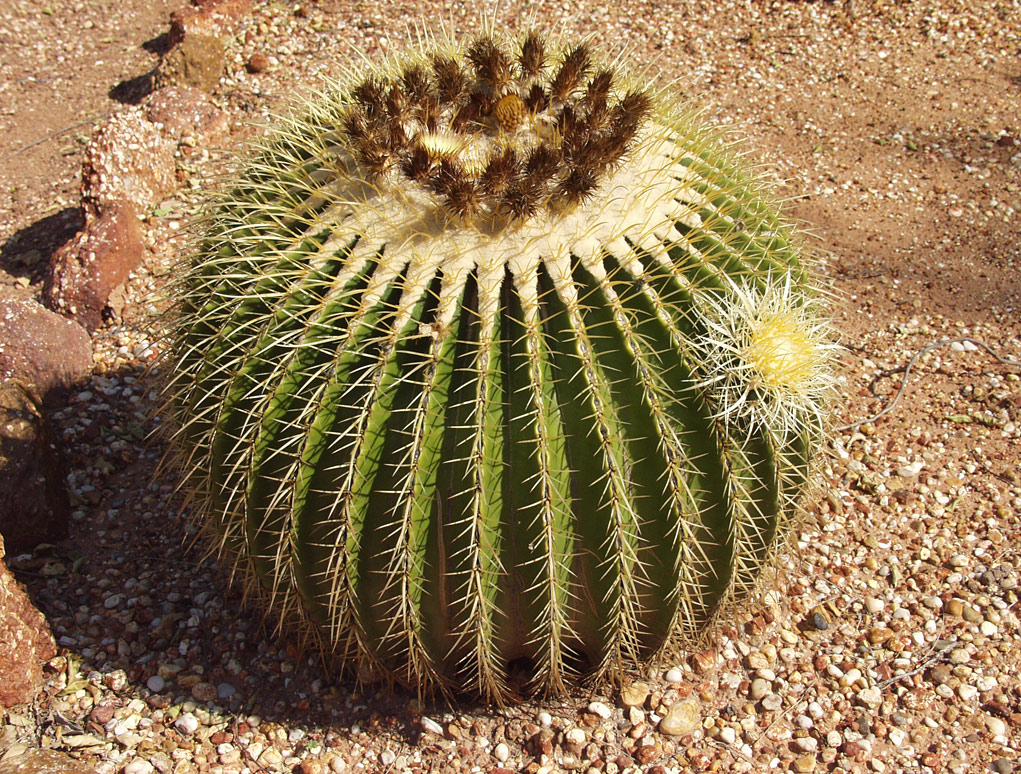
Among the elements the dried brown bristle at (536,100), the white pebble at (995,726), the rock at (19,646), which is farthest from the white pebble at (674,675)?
the rock at (19,646)

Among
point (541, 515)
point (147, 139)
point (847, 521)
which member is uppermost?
point (541, 515)

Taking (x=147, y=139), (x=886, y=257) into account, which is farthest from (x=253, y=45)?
(x=886, y=257)

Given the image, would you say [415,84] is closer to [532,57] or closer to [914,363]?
[532,57]

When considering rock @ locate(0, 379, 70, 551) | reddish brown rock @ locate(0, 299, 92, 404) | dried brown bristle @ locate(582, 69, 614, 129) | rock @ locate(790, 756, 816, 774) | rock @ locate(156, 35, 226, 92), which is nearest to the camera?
dried brown bristle @ locate(582, 69, 614, 129)

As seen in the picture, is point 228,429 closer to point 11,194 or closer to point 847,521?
point 847,521

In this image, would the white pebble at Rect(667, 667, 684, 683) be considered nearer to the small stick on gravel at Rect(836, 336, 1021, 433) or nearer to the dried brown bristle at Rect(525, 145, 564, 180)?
the small stick on gravel at Rect(836, 336, 1021, 433)

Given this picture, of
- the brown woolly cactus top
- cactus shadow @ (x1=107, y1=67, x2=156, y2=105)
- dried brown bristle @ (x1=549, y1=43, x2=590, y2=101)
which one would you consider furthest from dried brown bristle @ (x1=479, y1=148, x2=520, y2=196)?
cactus shadow @ (x1=107, y1=67, x2=156, y2=105)

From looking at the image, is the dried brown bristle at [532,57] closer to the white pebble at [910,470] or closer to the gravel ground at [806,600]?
the gravel ground at [806,600]
